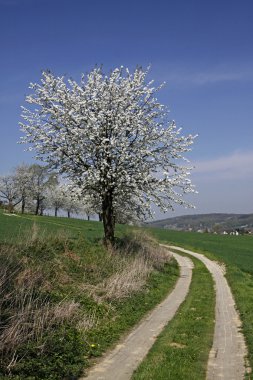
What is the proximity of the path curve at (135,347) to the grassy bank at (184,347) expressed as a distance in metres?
0.26

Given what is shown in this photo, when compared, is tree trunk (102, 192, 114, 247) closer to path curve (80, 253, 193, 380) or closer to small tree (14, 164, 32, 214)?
path curve (80, 253, 193, 380)

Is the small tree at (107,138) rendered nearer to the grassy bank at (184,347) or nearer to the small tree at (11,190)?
the grassy bank at (184,347)

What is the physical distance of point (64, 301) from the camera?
50.5ft

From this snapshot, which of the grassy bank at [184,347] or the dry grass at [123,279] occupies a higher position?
the dry grass at [123,279]

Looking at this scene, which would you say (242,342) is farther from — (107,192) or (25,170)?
(25,170)

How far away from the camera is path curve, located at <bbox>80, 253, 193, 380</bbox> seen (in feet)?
36.3

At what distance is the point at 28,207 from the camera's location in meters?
128

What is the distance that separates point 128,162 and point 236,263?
15.8m

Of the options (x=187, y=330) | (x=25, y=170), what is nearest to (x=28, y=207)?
(x=25, y=170)

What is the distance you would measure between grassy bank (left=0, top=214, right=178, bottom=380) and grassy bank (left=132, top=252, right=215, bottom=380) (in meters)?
1.49

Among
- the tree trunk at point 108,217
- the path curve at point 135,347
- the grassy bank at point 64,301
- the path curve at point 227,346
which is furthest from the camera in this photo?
the tree trunk at point 108,217

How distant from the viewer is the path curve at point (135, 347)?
11070mm

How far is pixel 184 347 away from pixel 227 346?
4.61 ft

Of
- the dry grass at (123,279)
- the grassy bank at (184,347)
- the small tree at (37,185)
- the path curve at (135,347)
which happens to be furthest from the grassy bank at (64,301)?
the small tree at (37,185)
